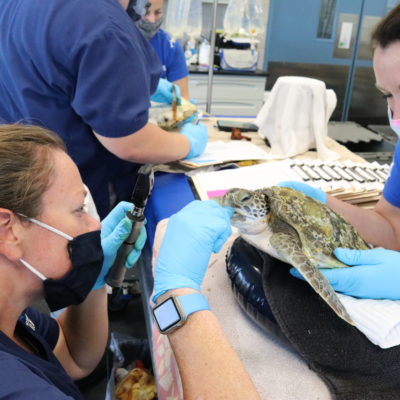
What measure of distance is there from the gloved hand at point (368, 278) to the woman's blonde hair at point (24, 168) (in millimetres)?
573

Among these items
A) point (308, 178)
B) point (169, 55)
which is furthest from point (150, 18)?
point (308, 178)

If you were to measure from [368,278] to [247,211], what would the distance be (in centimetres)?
32

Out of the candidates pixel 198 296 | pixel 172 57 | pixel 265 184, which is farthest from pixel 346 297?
pixel 172 57

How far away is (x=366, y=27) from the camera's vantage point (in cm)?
468

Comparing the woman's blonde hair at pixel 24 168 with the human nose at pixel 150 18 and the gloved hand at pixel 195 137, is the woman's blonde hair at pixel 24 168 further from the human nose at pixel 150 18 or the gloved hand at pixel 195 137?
the human nose at pixel 150 18

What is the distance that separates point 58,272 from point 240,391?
1.34 ft

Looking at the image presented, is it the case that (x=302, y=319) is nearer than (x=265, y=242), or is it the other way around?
(x=302, y=319)

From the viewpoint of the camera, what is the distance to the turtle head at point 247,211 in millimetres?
972

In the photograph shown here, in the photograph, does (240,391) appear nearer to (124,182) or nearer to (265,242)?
(265,242)

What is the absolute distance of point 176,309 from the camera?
2.42 ft

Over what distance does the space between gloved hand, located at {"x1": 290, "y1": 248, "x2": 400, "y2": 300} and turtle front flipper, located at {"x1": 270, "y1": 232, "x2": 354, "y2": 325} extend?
0.06 metres

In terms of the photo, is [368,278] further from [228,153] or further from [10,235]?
[228,153]

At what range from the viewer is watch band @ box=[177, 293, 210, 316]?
2.44 feet

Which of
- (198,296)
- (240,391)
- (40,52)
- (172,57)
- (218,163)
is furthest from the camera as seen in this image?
(172,57)
